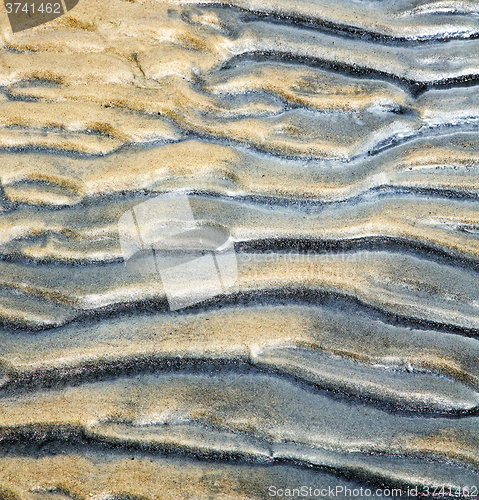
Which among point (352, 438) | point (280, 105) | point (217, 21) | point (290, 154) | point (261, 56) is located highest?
point (217, 21)

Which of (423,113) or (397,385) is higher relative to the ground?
(423,113)

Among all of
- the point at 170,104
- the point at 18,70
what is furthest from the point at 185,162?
the point at 18,70

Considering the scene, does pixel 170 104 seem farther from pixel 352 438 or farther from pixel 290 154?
pixel 352 438

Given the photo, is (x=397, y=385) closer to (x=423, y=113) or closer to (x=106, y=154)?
(x=423, y=113)

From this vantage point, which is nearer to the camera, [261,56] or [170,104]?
[170,104]

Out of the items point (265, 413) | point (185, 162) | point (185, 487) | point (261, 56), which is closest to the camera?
point (185, 487)

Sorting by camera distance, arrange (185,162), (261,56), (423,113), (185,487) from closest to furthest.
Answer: (185,487) → (185,162) → (423,113) → (261,56)

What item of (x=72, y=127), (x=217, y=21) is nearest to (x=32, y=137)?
(x=72, y=127)
